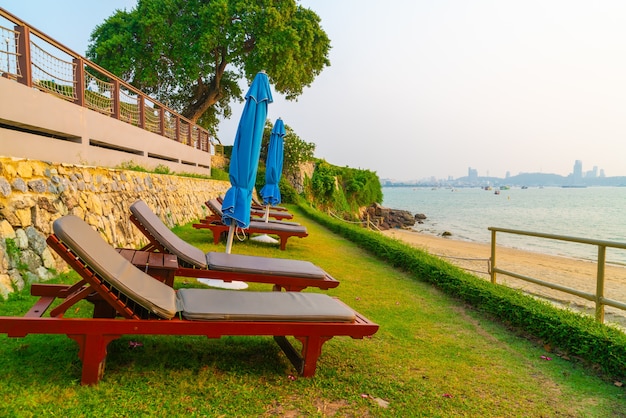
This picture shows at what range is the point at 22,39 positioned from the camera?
5.44 meters

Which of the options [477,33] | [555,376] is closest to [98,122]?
[555,376]

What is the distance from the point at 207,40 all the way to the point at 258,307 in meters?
17.7

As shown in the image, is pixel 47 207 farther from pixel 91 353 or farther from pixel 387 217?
pixel 387 217

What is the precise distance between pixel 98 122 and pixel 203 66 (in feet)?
45.1

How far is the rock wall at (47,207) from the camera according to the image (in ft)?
12.8

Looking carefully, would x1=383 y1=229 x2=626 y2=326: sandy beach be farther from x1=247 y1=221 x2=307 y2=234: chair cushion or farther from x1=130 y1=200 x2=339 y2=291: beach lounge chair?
x1=130 y1=200 x2=339 y2=291: beach lounge chair

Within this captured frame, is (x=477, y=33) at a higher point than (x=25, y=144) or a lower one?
higher

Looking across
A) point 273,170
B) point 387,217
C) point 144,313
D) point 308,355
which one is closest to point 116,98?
point 273,170

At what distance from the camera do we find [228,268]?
4066mm

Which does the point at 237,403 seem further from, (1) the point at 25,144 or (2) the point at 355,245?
(2) the point at 355,245

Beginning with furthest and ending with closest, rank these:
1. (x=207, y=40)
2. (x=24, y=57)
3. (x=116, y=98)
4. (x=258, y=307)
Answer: (x=207, y=40) < (x=116, y=98) < (x=24, y=57) < (x=258, y=307)

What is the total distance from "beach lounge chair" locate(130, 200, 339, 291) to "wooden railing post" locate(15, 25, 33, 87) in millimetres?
2846

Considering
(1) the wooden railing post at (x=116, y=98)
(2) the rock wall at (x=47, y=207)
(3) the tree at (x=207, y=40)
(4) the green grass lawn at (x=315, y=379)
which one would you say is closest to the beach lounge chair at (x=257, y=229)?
(2) the rock wall at (x=47, y=207)

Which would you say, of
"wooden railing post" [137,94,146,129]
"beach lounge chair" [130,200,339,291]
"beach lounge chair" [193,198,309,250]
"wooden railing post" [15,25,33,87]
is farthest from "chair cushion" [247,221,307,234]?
"wooden railing post" [137,94,146,129]
